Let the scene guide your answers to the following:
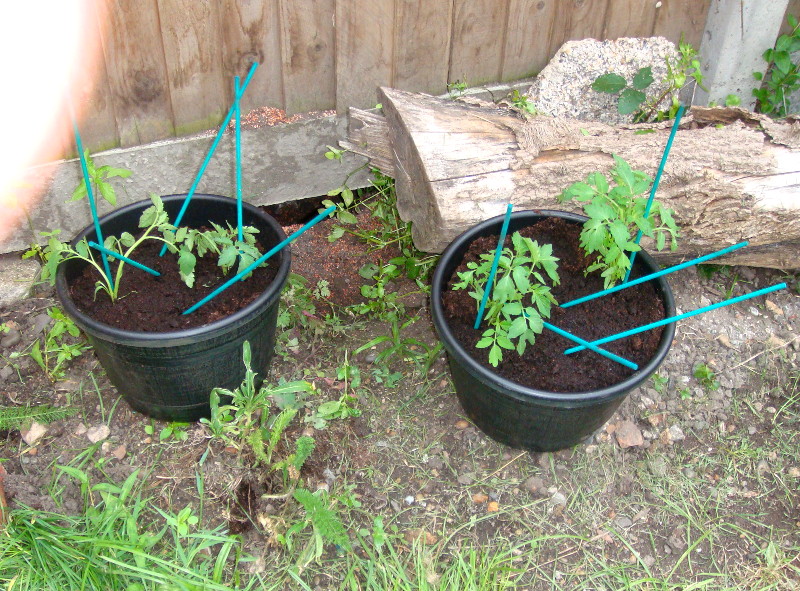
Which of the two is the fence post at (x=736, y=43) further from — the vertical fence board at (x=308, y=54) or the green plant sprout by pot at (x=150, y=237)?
the green plant sprout by pot at (x=150, y=237)

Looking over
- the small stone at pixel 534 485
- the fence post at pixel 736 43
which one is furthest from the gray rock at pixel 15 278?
the fence post at pixel 736 43

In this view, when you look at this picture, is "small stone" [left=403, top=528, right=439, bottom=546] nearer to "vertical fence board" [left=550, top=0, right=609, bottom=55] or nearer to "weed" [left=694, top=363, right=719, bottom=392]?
"weed" [left=694, top=363, right=719, bottom=392]

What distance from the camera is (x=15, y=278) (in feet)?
9.16

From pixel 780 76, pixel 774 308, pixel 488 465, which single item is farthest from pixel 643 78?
pixel 488 465

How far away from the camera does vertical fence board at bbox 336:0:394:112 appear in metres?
2.68

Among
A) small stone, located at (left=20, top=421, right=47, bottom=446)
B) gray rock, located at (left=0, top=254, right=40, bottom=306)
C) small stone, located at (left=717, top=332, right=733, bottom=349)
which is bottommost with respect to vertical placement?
small stone, located at (left=20, top=421, right=47, bottom=446)

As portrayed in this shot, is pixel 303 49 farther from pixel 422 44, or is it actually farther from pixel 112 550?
pixel 112 550

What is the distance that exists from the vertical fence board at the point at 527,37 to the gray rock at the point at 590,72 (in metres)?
0.07

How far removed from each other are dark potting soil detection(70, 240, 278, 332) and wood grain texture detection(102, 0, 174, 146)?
470 mm

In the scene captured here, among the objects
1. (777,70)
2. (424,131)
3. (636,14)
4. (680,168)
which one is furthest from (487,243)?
(777,70)

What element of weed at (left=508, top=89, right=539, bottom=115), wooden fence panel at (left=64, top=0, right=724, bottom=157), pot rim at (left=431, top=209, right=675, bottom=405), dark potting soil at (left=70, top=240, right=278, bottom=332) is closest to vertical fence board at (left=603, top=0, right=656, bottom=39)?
wooden fence panel at (left=64, top=0, right=724, bottom=157)

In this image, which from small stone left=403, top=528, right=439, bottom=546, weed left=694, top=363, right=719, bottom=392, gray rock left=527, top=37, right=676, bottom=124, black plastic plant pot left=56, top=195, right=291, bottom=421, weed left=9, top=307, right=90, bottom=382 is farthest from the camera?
gray rock left=527, top=37, right=676, bottom=124

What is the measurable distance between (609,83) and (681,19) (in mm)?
609

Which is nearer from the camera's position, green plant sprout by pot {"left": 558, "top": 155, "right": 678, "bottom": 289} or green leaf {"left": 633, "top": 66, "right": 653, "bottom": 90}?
green plant sprout by pot {"left": 558, "top": 155, "right": 678, "bottom": 289}
